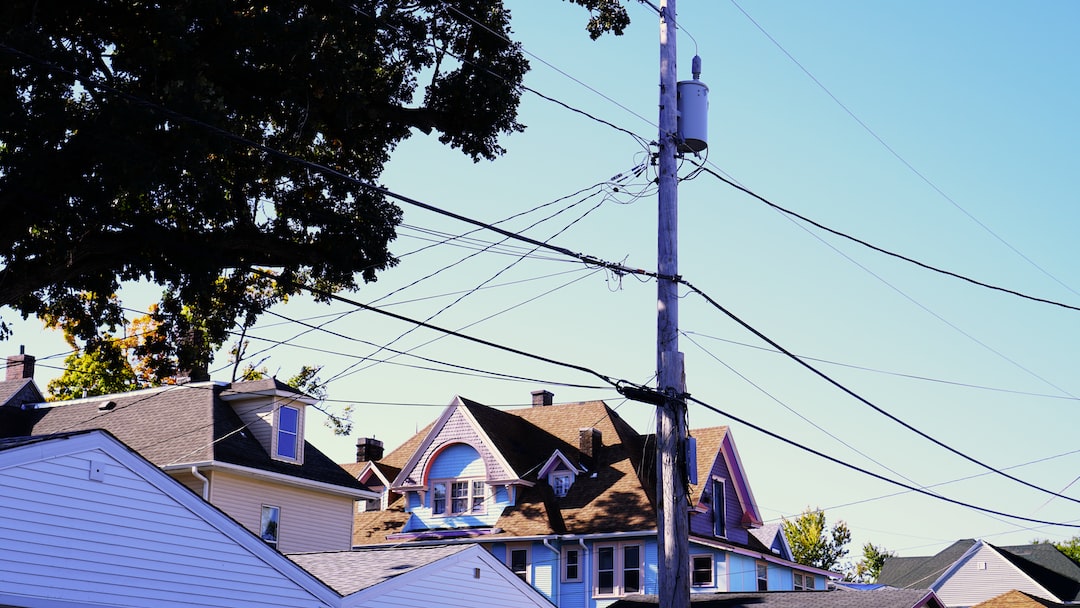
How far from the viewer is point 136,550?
17.3 m

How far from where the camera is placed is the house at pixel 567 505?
40469 millimetres

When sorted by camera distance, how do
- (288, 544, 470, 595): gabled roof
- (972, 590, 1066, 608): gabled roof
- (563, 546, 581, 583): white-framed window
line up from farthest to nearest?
1. (972, 590, 1066, 608): gabled roof
2. (563, 546, 581, 583): white-framed window
3. (288, 544, 470, 595): gabled roof

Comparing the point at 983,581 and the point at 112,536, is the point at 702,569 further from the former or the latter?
the point at 983,581

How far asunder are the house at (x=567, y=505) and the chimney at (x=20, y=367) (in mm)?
13376

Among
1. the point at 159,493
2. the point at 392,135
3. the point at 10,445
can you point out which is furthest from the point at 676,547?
the point at 392,135

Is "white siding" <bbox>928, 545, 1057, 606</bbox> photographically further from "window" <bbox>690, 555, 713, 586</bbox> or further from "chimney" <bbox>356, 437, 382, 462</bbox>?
"chimney" <bbox>356, 437, 382, 462</bbox>

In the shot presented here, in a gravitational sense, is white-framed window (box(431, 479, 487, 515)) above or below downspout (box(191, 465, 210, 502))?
above

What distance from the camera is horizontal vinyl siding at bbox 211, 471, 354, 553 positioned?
31.6 meters

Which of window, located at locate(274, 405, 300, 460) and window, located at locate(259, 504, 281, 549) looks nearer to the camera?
window, located at locate(259, 504, 281, 549)

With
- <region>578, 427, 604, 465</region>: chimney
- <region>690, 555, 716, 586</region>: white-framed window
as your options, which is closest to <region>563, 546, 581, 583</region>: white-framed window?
<region>578, 427, 604, 465</region>: chimney

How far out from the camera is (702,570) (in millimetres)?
41281

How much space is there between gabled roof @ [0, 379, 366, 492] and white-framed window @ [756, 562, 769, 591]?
652 inches

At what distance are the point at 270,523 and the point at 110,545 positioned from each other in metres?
16.5

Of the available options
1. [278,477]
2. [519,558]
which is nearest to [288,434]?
[278,477]
